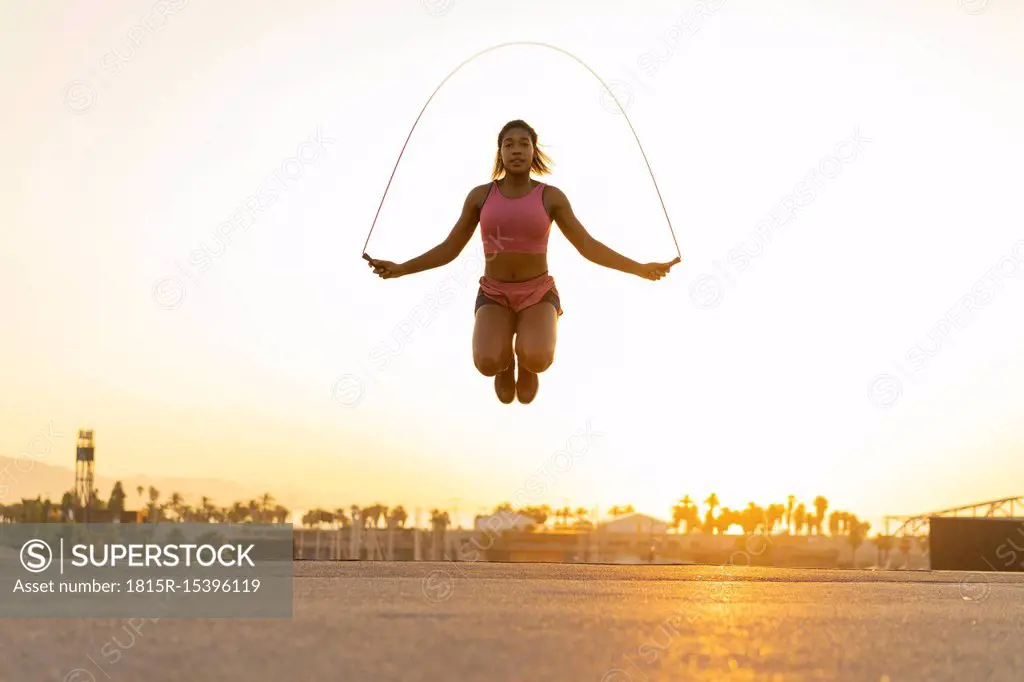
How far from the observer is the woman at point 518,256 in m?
12.8

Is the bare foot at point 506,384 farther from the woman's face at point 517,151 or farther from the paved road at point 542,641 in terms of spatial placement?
the paved road at point 542,641

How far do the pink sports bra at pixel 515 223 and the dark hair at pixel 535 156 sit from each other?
28 cm

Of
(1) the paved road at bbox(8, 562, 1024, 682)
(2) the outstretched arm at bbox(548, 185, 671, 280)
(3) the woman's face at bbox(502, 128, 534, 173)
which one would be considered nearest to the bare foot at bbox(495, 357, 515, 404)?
(2) the outstretched arm at bbox(548, 185, 671, 280)

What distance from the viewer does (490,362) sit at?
13.1 m

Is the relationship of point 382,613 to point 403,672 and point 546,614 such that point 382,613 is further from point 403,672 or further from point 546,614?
point 403,672

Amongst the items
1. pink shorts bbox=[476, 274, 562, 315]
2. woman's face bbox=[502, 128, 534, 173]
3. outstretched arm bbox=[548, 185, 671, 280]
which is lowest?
pink shorts bbox=[476, 274, 562, 315]

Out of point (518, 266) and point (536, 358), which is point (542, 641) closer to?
point (536, 358)

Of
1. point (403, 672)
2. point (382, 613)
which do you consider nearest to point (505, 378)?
point (382, 613)

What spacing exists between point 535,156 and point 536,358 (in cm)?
195

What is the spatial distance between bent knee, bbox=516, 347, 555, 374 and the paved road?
7.14ft

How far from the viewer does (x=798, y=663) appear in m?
6.69

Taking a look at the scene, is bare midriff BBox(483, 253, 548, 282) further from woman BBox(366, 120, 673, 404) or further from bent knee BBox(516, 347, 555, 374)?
bent knee BBox(516, 347, 555, 374)

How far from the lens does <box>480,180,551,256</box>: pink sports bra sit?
12.7m

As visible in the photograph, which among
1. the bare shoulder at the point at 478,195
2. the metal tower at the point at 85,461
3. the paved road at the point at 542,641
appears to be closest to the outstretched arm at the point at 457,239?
the bare shoulder at the point at 478,195
